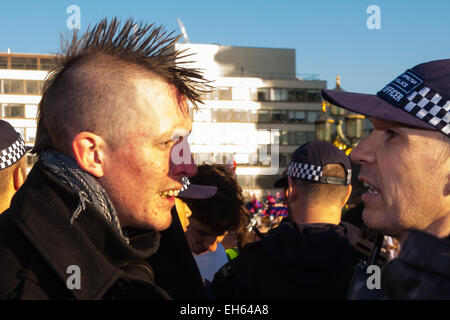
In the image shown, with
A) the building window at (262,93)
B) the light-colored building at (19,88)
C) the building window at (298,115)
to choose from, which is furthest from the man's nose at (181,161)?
the building window at (298,115)

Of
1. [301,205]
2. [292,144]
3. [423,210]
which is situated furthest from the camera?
[292,144]

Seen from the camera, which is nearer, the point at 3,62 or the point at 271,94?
the point at 3,62

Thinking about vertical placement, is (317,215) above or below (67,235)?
below

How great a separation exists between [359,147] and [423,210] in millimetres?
456

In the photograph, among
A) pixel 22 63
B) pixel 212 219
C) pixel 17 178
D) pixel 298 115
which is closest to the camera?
pixel 17 178

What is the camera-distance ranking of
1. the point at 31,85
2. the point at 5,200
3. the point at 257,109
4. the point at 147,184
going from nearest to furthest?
1. the point at 147,184
2. the point at 5,200
3. the point at 31,85
4. the point at 257,109

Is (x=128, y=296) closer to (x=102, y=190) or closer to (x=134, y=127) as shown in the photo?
(x=102, y=190)

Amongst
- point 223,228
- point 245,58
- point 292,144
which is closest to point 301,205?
point 223,228

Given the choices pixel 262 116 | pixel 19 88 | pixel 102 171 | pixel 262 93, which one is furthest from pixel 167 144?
pixel 262 93

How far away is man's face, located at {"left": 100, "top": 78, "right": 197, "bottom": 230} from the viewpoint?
2.51 meters

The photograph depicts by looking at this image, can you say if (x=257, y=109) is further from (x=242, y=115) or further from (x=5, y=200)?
(x=5, y=200)

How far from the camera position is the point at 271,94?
69812mm

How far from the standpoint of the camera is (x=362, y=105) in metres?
2.60

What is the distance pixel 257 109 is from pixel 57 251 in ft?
221
